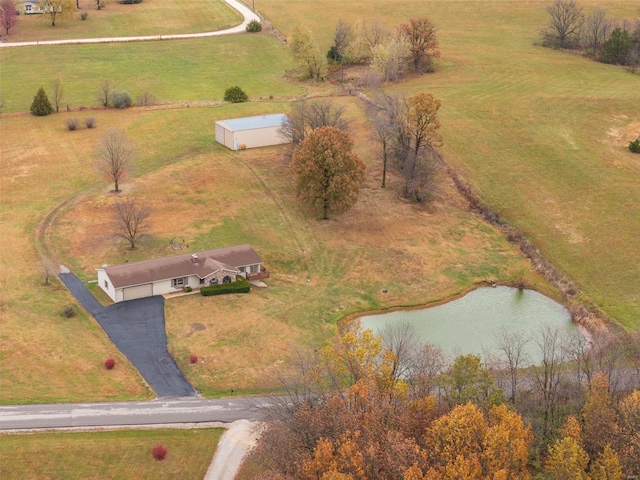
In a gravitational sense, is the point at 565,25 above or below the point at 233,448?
above

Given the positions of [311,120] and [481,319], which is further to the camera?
[311,120]

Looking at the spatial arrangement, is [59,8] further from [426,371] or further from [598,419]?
[598,419]

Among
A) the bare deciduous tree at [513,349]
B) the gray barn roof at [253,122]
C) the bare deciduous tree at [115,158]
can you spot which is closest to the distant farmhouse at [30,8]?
the gray barn roof at [253,122]

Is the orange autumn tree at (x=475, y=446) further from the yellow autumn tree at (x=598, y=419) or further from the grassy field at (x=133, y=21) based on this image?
the grassy field at (x=133, y=21)

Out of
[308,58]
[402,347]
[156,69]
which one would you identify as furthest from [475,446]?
[156,69]

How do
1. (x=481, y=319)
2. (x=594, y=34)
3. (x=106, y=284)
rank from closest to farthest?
(x=106, y=284) < (x=481, y=319) < (x=594, y=34)

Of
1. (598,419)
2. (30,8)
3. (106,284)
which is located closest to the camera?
(598,419)
